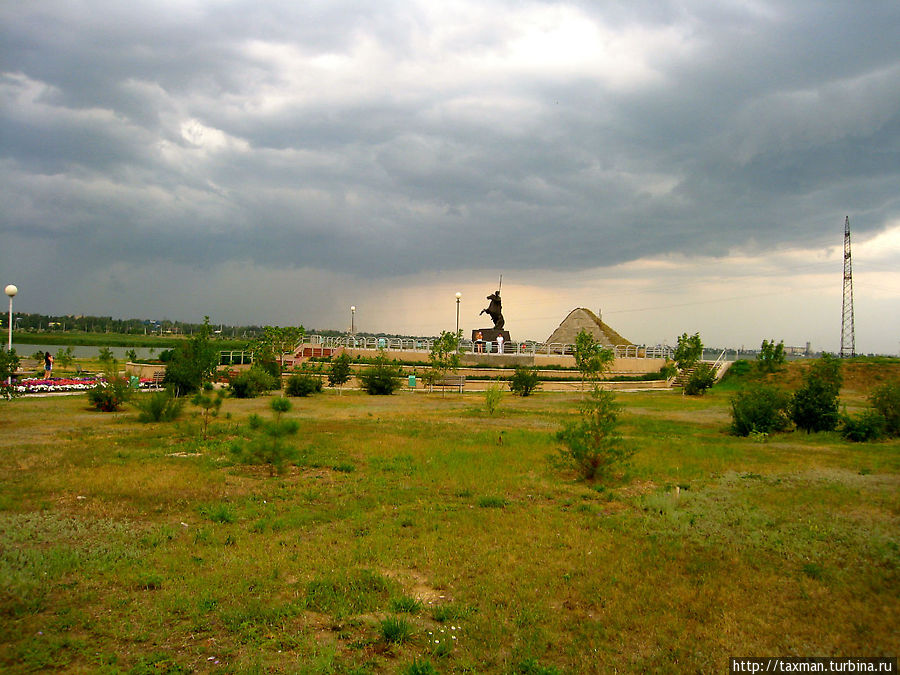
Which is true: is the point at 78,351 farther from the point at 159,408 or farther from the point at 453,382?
the point at 159,408

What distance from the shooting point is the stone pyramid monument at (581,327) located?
65000mm

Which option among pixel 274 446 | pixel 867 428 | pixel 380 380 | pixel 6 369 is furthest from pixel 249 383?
pixel 867 428

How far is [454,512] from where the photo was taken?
8109 mm

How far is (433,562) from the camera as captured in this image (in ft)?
20.2

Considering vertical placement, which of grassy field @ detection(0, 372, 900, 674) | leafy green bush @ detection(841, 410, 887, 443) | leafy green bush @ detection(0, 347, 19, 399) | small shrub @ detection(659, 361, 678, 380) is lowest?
grassy field @ detection(0, 372, 900, 674)

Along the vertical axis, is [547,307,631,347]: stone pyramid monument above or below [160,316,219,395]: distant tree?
above

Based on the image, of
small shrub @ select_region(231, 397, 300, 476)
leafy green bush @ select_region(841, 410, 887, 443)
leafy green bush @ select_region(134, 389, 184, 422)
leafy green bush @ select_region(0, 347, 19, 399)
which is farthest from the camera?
leafy green bush @ select_region(134, 389, 184, 422)

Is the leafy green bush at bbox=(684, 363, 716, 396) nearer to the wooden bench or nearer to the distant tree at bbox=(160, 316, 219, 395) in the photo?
the wooden bench

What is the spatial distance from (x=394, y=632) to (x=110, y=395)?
1780cm

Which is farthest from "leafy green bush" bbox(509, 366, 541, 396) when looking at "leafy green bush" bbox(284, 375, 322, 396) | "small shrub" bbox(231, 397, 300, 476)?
"small shrub" bbox(231, 397, 300, 476)

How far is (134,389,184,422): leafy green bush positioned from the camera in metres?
16.4

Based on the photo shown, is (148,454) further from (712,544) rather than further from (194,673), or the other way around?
(712,544)

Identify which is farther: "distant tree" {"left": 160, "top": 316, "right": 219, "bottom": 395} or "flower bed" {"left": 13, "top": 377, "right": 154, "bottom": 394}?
"flower bed" {"left": 13, "top": 377, "right": 154, "bottom": 394}

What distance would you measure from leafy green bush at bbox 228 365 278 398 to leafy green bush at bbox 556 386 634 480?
1802 centimetres
